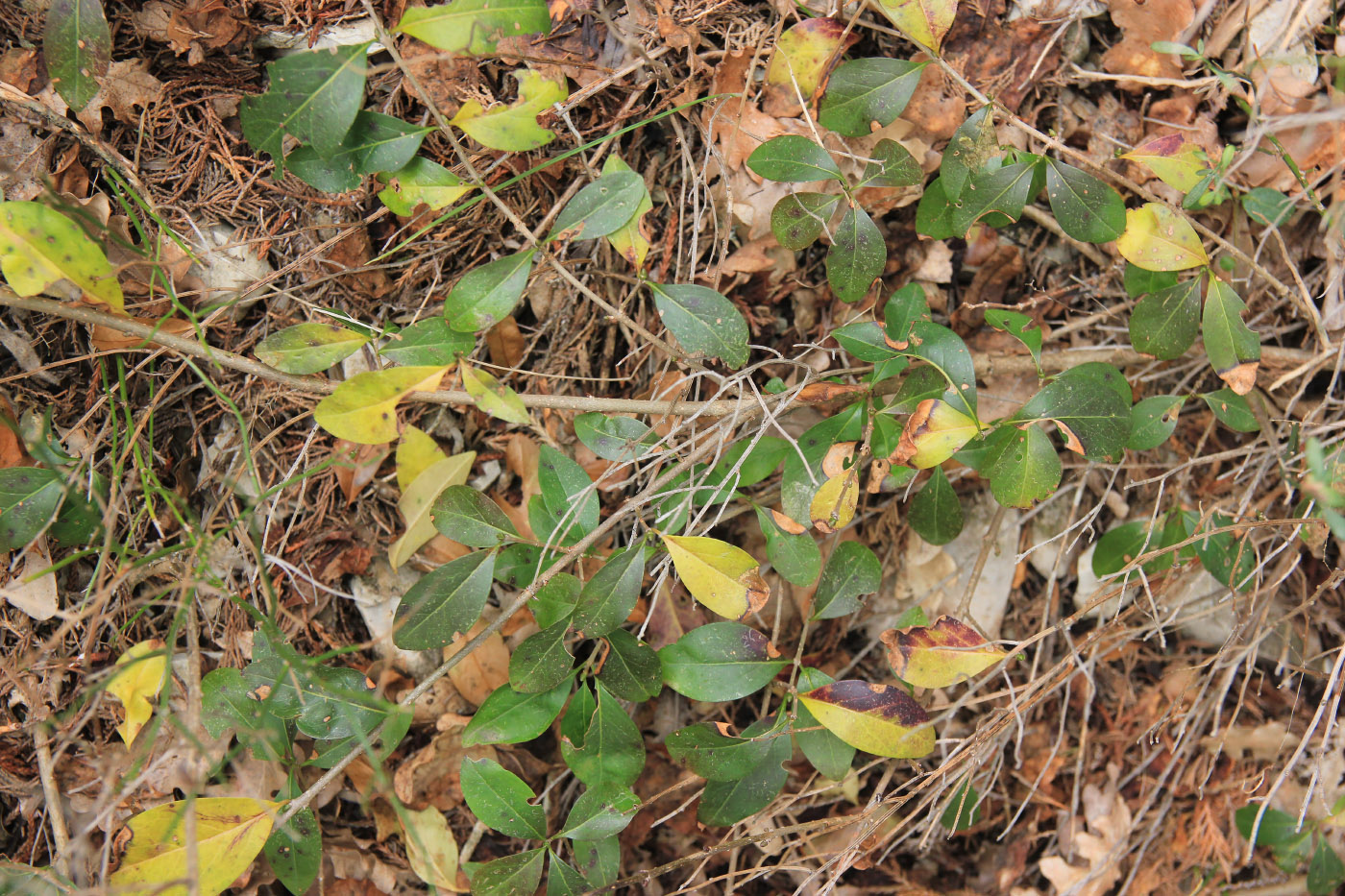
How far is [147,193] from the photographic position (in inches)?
59.7

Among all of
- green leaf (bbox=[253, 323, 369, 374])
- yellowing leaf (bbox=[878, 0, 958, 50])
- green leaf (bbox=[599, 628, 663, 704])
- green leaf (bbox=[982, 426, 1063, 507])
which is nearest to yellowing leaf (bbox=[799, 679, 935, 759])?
green leaf (bbox=[599, 628, 663, 704])

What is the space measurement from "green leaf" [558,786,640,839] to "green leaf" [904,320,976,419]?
907 millimetres

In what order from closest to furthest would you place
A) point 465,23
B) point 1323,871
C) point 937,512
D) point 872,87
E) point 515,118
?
point 465,23
point 515,118
point 872,87
point 937,512
point 1323,871

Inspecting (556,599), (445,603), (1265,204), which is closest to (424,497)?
(445,603)

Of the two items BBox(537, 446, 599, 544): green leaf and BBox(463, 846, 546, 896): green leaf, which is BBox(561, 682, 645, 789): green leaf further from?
BBox(537, 446, 599, 544): green leaf

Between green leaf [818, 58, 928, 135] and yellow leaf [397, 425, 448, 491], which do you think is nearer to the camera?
green leaf [818, 58, 928, 135]

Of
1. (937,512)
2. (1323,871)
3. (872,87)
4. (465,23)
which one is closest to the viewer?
(465,23)

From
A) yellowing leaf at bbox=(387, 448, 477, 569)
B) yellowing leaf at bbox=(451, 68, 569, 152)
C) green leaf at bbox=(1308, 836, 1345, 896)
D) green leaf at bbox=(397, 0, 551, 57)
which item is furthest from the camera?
green leaf at bbox=(1308, 836, 1345, 896)

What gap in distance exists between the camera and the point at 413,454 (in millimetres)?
1528

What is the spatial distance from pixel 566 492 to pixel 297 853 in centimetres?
80

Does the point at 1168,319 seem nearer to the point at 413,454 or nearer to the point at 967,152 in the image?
the point at 967,152

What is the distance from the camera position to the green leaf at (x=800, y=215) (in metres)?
1.43

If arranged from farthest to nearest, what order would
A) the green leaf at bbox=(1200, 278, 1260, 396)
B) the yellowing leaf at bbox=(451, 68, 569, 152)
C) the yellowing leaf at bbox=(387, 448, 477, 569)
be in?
the yellowing leaf at bbox=(387, 448, 477, 569)
the green leaf at bbox=(1200, 278, 1260, 396)
the yellowing leaf at bbox=(451, 68, 569, 152)

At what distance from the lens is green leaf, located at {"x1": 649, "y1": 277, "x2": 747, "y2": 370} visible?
4.51 feet
